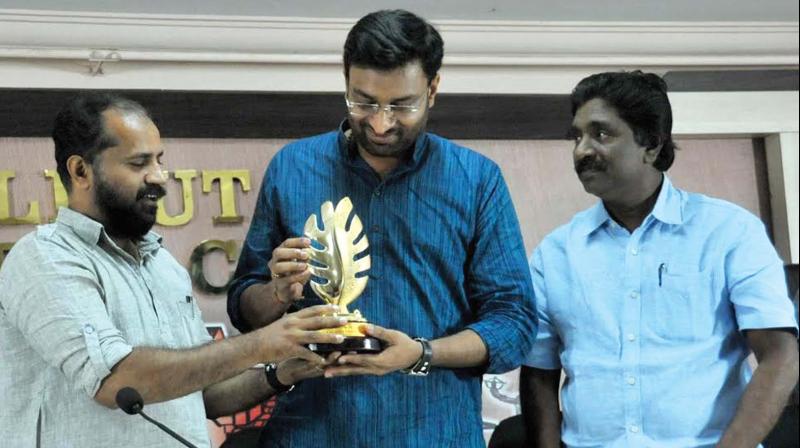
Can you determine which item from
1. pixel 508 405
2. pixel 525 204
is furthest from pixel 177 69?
pixel 508 405

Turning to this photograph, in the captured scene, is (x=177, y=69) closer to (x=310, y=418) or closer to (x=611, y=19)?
(x=611, y=19)

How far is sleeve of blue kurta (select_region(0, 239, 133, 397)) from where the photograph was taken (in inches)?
78.2

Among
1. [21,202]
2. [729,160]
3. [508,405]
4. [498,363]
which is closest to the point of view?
[498,363]

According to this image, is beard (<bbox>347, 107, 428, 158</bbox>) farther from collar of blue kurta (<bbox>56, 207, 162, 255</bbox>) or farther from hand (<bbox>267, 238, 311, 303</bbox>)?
collar of blue kurta (<bbox>56, 207, 162, 255</bbox>)

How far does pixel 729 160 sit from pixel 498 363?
9.33ft

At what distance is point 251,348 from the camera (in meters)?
1.98

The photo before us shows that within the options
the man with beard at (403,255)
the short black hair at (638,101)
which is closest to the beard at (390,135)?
the man with beard at (403,255)

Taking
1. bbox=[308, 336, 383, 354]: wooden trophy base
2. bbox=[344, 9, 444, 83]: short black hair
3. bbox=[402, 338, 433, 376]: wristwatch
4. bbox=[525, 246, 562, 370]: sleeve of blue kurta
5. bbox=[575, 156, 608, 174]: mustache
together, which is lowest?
bbox=[525, 246, 562, 370]: sleeve of blue kurta

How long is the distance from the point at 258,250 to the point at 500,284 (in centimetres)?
45

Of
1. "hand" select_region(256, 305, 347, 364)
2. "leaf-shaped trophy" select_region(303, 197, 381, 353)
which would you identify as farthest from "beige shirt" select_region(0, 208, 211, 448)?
"leaf-shaped trophy" select_region(303, 197, 381, 353)

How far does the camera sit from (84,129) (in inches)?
88.9

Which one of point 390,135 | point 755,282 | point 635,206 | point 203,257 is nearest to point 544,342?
point 635,206

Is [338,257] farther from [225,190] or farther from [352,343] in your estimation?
[225,190]

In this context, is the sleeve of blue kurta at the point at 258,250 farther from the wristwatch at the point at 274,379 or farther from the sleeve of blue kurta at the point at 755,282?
the sleeve of blue kurta at the point at 755,282
